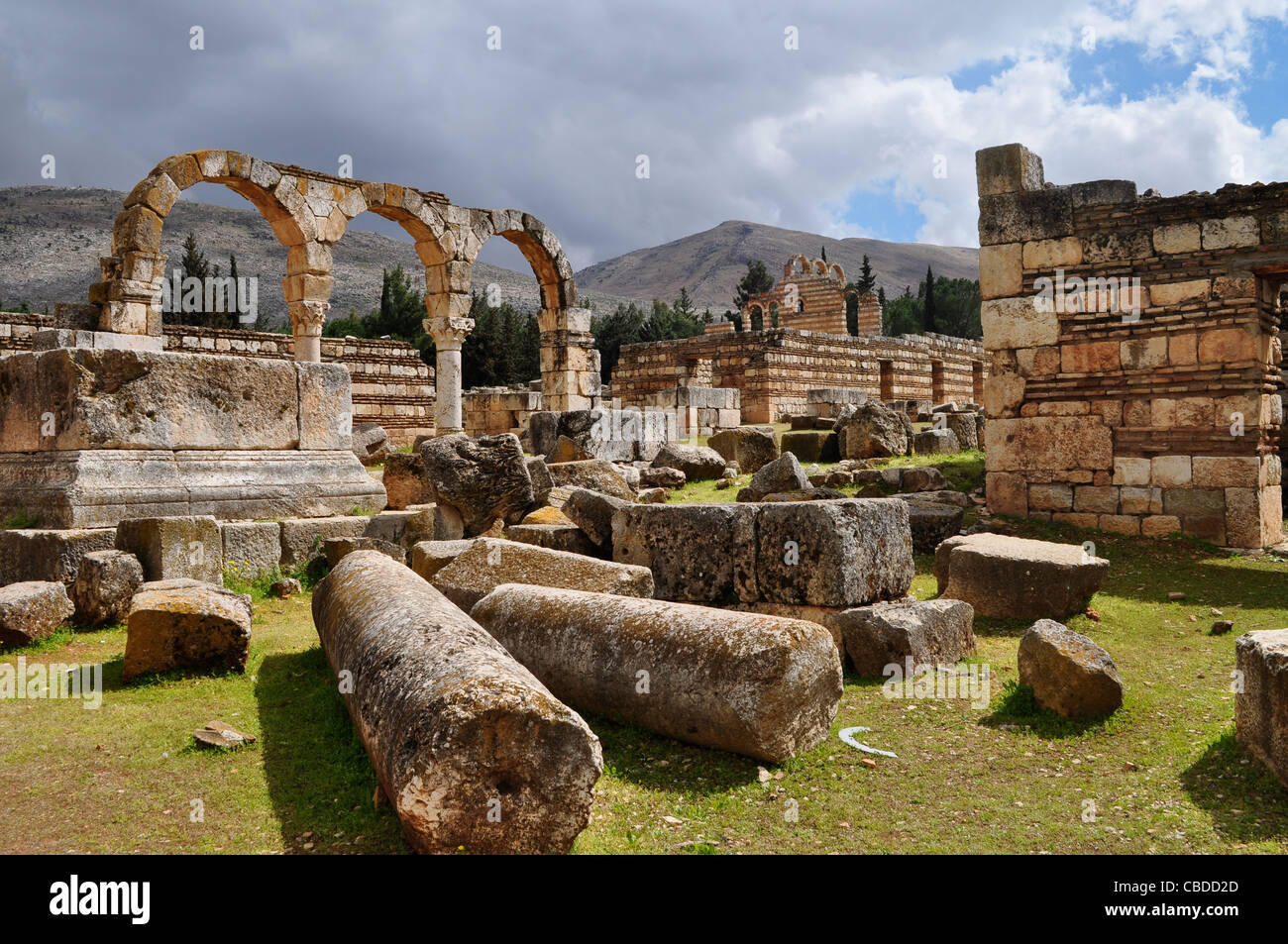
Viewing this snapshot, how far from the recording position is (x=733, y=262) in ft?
497

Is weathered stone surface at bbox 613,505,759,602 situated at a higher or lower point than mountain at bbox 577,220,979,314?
lower

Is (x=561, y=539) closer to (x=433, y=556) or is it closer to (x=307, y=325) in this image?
(x=433, y=556)

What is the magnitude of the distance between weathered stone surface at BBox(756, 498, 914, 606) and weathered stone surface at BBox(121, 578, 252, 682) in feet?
10.9

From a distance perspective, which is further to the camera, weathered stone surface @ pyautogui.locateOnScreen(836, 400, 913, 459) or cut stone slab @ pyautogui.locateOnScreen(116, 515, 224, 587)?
weathered stone surface @ pyautogui.locateOnScreen(836, 400, 913, 459)

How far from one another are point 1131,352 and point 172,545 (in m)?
9.43

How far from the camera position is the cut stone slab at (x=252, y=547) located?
7102 millimetres

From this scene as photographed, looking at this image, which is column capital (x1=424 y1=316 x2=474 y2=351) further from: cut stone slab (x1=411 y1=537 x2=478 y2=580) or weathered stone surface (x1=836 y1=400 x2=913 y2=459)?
cut stone slab (x1=411 y1=537 x2=478 y2=580)

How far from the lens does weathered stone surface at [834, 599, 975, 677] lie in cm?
553

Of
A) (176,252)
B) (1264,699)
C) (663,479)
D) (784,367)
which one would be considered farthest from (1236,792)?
(176,252)

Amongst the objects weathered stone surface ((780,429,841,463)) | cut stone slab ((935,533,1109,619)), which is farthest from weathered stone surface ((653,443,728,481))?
cut stone slab ((935,533,1109,619))

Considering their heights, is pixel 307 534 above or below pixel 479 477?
below

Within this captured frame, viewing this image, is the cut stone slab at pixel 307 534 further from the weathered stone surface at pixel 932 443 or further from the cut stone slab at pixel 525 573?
the weathered stone surface at pixel 932 443

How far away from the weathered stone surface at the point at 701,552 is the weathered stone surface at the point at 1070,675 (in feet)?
6.25

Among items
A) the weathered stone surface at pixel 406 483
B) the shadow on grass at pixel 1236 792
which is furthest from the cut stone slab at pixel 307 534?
the shadow on grass at pixel 1236 792
